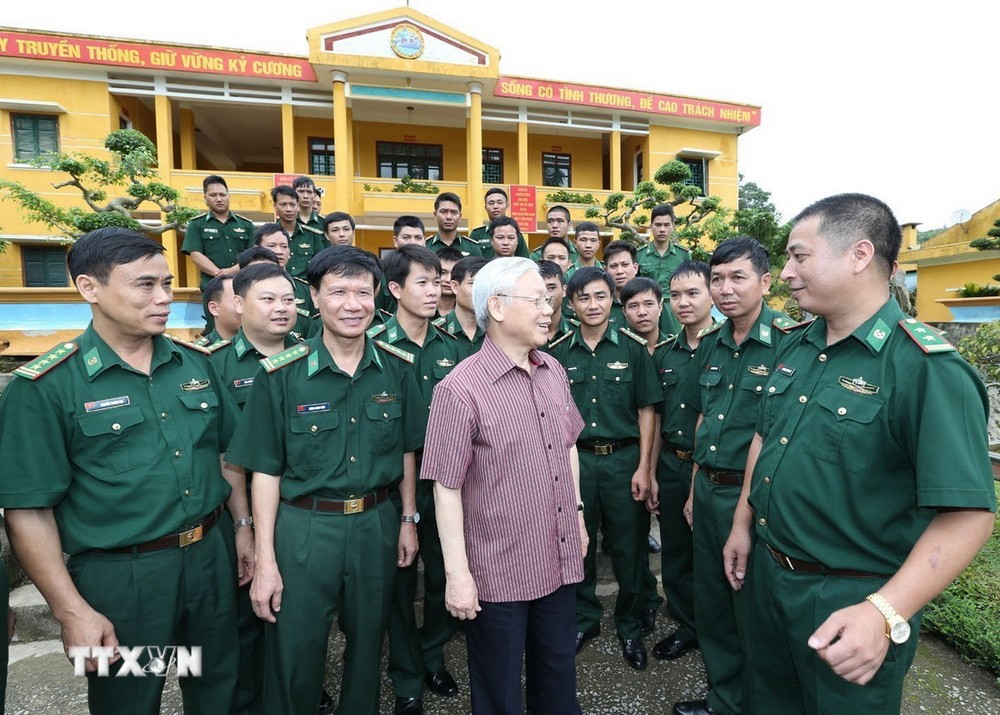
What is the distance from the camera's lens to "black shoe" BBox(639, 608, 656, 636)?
347 cm

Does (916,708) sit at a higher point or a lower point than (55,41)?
Result: lower

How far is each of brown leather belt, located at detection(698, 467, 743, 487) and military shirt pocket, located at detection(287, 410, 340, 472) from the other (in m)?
1.88

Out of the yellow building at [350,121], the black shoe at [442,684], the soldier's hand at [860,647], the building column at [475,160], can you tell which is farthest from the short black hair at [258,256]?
the building column at [475,160]

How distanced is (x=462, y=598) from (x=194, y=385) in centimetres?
143

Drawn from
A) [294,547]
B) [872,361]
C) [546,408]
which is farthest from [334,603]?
[872,361]

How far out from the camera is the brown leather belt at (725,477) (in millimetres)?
2648

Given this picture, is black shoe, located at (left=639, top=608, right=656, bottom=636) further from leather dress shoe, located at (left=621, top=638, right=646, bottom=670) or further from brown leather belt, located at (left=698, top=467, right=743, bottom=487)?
brown leather belt, located at (left=698, top=467, right=743, bottom=487)

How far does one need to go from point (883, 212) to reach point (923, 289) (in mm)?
22938

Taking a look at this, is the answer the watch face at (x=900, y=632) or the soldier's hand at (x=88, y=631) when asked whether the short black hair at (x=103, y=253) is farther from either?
the watch face at (x=900, y=632)

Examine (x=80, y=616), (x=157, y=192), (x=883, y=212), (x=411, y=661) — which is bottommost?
(x=411, y=661)

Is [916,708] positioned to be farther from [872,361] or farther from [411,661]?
[411,661]

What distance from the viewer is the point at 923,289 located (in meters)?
19.5

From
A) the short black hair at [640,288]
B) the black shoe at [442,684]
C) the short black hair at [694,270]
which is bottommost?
the black shoe at [442,684]

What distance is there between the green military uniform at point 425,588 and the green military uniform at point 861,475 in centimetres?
161
